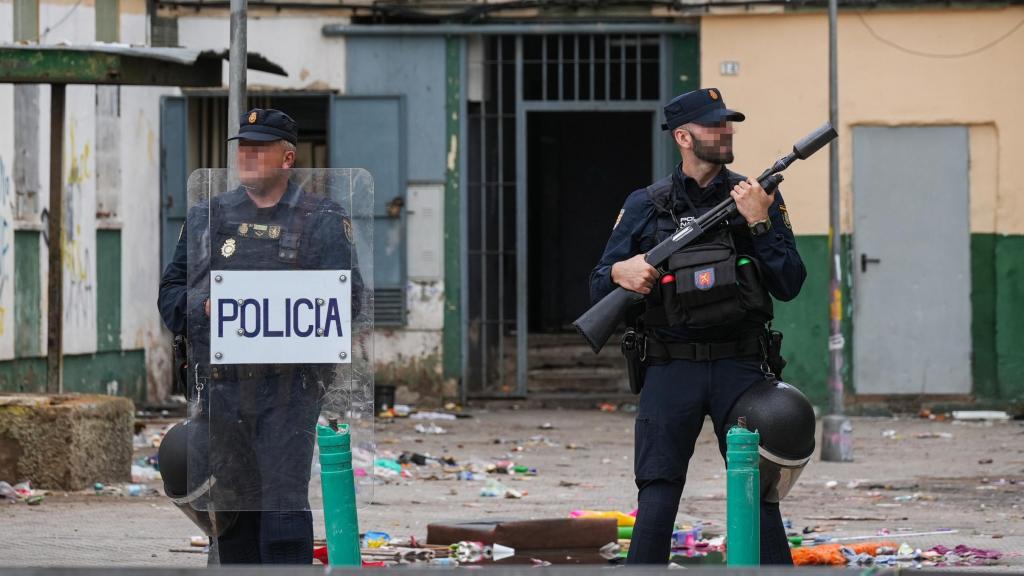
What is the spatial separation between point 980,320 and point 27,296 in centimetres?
902

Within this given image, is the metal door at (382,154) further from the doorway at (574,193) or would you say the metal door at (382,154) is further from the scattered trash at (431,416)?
the doorway at (574,193)

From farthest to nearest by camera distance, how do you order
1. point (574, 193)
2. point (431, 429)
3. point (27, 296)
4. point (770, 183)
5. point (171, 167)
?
1. point (574, 193)
2. point (171, 167)
3. point (431, 429)
4. point (27, 296)
5. point (770, 183)

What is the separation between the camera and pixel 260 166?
19.2 ft

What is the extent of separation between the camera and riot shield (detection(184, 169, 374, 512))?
5.80 meters

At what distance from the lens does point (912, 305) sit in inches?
675

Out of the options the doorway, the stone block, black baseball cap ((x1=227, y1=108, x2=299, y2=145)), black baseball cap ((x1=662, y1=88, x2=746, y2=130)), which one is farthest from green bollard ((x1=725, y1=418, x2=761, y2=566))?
the doorway

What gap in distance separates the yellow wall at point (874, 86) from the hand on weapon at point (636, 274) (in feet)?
36.4

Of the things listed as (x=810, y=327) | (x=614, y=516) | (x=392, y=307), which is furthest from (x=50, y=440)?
(x=810, y=327)

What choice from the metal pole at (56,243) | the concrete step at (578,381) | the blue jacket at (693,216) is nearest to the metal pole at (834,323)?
the concrete step at (578,381)

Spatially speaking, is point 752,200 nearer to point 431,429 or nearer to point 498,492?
point 498,492

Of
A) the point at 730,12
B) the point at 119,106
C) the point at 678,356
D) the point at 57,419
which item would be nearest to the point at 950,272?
the point at 730,12

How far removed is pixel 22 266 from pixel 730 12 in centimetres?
721

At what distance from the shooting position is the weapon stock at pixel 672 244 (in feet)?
20.0

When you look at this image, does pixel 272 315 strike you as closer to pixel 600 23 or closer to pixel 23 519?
pixel 23 519
